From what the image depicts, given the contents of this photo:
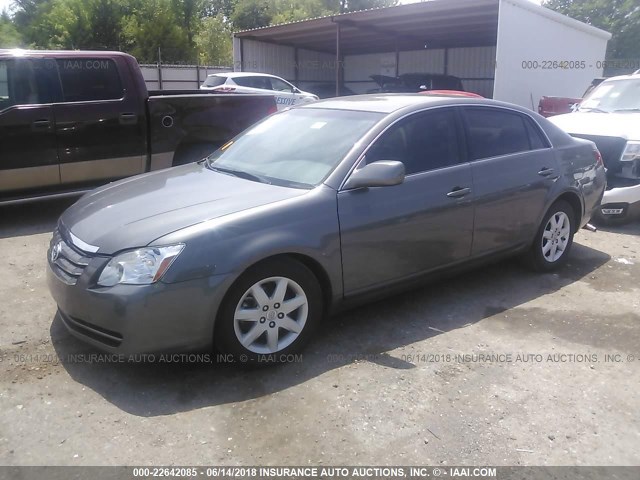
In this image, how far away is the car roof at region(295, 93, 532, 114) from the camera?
4246 mm

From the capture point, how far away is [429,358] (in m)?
3.65

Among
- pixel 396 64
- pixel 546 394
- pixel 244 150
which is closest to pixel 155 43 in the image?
pixel 396 64

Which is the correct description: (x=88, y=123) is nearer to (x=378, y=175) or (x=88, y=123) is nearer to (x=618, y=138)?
(x=378, y=175)

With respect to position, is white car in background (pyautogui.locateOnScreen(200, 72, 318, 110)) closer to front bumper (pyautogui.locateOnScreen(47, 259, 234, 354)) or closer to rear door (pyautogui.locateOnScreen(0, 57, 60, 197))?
rear door (pyautogui.locateOnScreen(0, 57, 60, 197))

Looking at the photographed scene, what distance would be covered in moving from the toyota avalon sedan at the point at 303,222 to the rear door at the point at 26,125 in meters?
2.57

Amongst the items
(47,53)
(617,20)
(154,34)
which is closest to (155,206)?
(47,53)

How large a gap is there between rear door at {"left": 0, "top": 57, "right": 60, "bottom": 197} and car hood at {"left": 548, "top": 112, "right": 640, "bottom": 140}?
6.20m

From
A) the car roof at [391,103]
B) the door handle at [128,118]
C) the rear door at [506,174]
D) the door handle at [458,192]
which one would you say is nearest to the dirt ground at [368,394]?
the rear door at [506,174]

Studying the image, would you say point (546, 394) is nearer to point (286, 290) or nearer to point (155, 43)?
point (286, 290)

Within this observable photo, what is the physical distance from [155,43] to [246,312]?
30793 millimetres

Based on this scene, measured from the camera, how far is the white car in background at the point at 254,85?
16.3 m

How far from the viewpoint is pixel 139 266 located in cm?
307

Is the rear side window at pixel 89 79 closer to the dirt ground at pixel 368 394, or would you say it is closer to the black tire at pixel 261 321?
the dirt ground at pixel 368 394

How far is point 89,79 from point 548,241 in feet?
17.4
